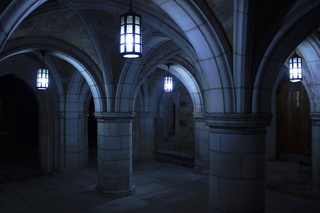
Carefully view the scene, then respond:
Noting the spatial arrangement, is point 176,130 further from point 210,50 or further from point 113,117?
point 210,50

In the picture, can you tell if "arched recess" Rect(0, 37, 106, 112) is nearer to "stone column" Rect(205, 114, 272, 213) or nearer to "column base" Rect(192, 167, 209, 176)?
"stone column" Rect(205, 114, 272, 213)

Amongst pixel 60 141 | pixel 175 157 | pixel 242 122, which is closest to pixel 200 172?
pixel 175 157

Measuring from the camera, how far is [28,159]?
12438mm

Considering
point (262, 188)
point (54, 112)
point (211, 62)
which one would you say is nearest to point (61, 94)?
point (54, 112)

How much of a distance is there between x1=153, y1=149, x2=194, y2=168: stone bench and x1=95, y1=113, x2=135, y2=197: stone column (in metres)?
4.94

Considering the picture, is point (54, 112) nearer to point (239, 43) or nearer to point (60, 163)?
point (60, 163)

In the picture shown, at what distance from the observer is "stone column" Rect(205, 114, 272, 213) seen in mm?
3184

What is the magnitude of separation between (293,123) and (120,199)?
21.2 feet

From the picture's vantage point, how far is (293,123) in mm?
8531

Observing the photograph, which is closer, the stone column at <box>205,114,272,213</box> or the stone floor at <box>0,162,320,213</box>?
the stone column at <box>205,114,272,213</box>

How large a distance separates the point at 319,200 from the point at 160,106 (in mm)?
8523

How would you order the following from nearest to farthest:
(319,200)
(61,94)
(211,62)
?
(211,62) < (319,200) < (61,94)

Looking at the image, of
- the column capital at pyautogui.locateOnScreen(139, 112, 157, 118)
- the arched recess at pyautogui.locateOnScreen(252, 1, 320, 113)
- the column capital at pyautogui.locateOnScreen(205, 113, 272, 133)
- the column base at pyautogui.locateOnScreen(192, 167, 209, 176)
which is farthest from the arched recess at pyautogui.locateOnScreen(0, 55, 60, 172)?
the arched recess at pyautogui.locateOnScreen(252, 1, 320, 113)

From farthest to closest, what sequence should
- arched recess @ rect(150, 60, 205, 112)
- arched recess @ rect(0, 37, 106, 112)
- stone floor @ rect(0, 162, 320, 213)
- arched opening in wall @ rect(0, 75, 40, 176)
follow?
arched opening in wall @ rect(0, 75, 40, 176) → arched recess @ rect(150, 60, 205, 112) → arched recess @ rect(0, 37, 106, 112) → stone floor @ rect(0, 162, 320, 213)
